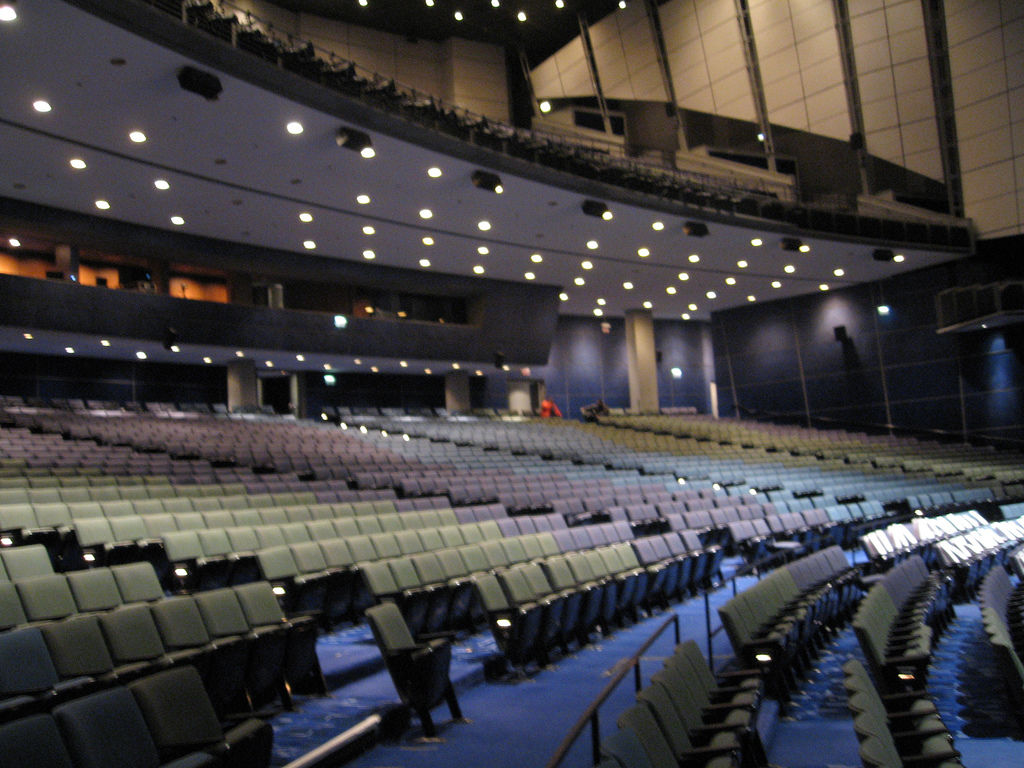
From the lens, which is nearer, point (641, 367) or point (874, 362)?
point (874, 362)

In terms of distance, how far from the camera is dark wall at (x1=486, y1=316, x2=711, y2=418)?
23625mm

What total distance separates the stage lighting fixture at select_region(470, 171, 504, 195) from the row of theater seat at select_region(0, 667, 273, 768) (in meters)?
10.7

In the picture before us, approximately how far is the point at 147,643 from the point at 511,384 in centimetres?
1924

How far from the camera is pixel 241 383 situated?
59.5 ft

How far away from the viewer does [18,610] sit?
372 centimetres

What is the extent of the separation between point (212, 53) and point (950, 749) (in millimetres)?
9272

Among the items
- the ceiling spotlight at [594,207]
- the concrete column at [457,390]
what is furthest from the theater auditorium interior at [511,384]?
the ceiling spotlight at [594,207]

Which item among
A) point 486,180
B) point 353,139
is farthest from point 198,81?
point 486,180

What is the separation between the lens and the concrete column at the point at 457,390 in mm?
21078

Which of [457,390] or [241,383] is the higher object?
[241,383]

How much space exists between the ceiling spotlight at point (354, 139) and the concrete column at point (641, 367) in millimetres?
12174

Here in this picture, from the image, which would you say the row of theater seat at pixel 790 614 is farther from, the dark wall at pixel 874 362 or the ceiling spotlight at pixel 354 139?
the dark wall at pixel 874 362

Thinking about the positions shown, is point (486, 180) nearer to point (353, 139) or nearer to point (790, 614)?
point (353, 139)

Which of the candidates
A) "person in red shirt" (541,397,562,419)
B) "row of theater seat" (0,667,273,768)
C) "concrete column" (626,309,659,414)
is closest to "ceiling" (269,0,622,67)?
"concrete column" (626,309,659,414)
